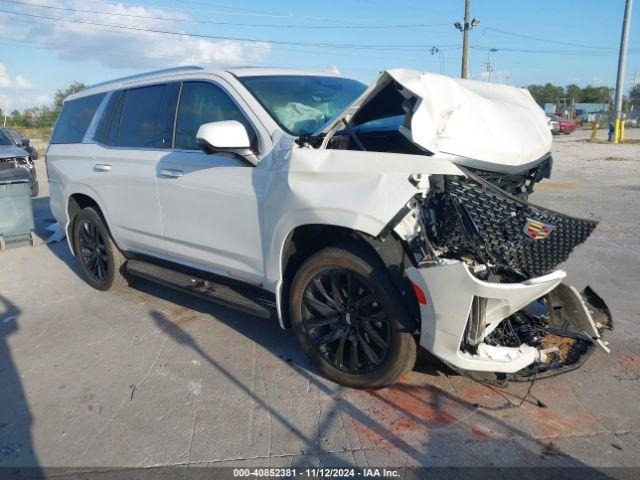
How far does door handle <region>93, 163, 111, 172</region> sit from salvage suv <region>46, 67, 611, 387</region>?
24cm

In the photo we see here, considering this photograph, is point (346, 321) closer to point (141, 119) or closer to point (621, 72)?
point (141, 119)

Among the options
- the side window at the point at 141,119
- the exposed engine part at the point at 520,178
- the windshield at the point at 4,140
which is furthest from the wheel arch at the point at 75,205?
the windshield at the point at 4,140

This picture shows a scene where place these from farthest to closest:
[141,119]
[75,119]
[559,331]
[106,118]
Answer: [75,119], [106,118], [141,119], [559,331]

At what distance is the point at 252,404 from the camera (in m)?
3.60

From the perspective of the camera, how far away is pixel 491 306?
120 inches

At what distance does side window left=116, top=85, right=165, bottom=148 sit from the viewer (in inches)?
192

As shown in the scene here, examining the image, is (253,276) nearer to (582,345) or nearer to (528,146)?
(528,146)

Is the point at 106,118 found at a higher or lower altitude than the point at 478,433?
higher

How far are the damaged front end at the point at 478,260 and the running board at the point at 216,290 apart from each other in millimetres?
1327

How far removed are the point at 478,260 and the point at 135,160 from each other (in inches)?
126

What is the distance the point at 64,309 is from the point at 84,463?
2.83 m

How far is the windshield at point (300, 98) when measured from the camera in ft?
13.3

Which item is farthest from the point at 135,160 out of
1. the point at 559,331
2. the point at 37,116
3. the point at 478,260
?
the point at 37,116

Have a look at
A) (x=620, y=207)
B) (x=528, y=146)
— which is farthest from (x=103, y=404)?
(x=620, y=207)
